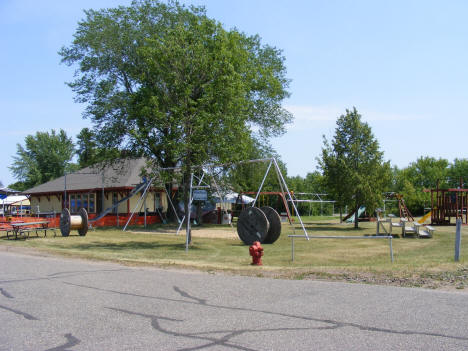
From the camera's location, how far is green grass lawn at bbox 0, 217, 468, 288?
10.8m

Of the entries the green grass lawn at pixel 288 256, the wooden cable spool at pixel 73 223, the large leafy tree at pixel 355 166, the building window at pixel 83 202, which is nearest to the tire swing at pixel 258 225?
the green grass lawn at pixel 288 256

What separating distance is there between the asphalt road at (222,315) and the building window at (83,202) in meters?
35.4

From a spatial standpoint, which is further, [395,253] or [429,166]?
[429,166]

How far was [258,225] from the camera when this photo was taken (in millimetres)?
20594

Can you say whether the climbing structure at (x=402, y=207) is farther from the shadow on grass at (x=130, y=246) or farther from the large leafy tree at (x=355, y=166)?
the shadow on grass at (x=130, y=246)

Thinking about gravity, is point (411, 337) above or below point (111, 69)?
below

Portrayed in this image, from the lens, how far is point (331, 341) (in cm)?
554

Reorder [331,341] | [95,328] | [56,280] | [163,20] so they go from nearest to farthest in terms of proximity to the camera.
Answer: [331,341] < [95,328] < [56,280] < [163,20]

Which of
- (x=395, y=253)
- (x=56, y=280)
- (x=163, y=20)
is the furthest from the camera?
(x=163, y=20)

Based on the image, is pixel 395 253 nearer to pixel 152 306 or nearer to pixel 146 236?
pixel 152 306

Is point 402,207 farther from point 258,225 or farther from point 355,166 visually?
point 258,225

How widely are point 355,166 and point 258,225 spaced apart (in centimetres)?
1625

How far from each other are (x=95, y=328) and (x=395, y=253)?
45.4ft

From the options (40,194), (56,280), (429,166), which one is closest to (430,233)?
(56,280)
